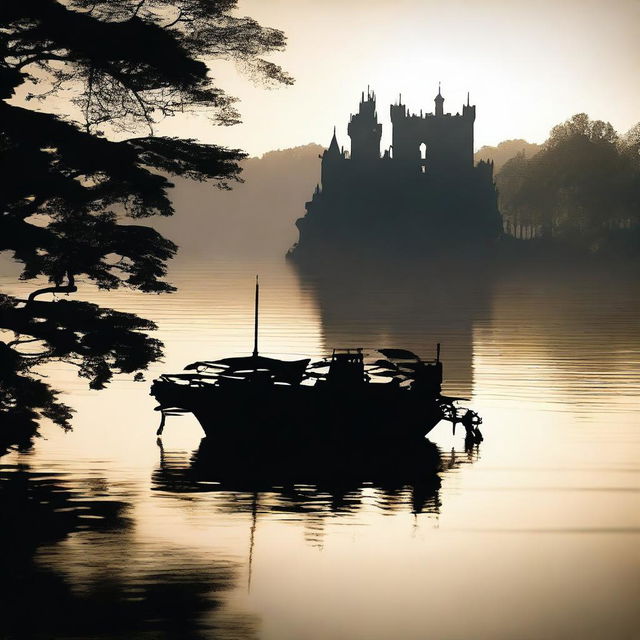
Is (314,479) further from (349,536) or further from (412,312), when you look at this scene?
(412,312)

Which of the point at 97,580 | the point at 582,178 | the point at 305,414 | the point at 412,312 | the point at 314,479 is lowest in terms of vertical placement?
the point at 97,580

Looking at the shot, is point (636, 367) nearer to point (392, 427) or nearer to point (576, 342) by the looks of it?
point (576, 342)

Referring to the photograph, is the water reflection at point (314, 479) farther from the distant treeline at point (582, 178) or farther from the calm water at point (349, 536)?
the distant treeline at point (582, 178)

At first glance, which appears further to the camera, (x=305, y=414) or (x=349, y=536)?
(x=305, y=414)

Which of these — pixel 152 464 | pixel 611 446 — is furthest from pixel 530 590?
pixel 611 446

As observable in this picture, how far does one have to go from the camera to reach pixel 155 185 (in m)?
24.0

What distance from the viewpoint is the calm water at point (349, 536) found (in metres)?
19.2

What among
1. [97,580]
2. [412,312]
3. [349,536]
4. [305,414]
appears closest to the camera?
[97,580]

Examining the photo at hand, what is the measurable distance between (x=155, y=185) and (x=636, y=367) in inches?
1667

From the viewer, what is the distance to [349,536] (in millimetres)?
25109

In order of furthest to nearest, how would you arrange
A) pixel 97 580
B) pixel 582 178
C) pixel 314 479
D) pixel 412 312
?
1. pixel 582 178
2. pixel 412 312
3. pixel 314 479
4. pixel 97 580

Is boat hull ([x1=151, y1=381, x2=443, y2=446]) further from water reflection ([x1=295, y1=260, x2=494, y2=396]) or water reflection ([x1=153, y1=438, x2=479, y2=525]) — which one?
water reflection ([x1=295, y1=260, x2=494, y2=396])

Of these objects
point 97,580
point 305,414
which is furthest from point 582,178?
point 97,580

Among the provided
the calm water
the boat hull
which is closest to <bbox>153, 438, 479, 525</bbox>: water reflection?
the calm water
